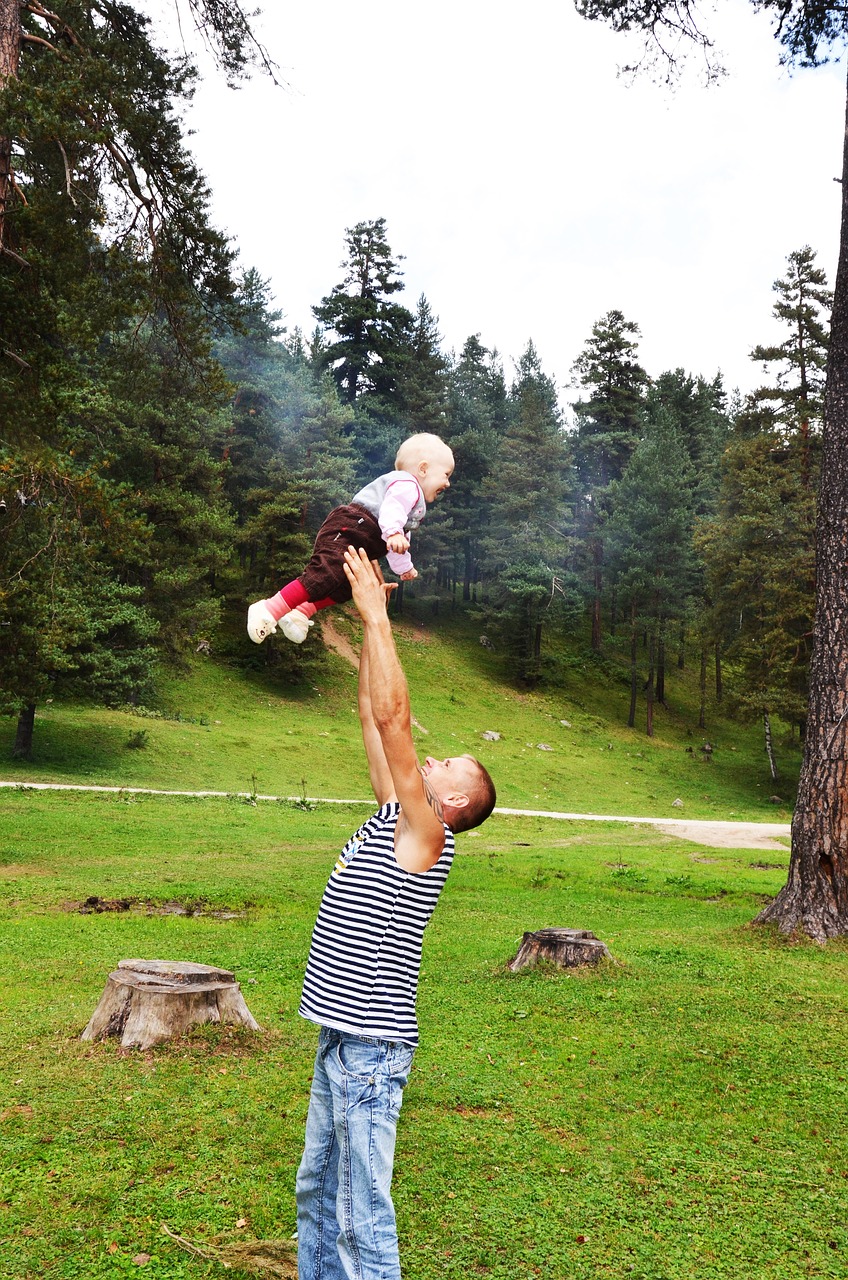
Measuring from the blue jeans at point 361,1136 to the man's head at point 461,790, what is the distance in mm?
736

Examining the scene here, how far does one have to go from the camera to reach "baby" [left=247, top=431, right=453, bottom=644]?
131 inches

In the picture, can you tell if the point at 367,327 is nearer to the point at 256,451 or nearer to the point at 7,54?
the point at 256,451

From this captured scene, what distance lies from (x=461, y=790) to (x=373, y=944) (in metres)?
0.58

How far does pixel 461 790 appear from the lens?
10.0 feet

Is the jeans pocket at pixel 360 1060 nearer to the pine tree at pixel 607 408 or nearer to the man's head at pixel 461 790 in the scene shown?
the man's head at pixel 461 790

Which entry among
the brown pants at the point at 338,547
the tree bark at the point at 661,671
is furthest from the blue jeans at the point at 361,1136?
the tree bark at the point at 661,671

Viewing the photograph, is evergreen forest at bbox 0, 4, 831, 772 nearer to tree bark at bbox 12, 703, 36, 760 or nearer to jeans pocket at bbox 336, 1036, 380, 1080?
tree bark at bbox 12, 703, 36, 760

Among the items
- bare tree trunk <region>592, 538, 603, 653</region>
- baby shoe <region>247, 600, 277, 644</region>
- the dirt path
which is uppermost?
bare tree trunk <region>592, 538, 603, 653</region>

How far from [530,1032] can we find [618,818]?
20.5 m

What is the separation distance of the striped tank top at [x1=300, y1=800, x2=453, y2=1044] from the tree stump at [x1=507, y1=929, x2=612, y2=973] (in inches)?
223

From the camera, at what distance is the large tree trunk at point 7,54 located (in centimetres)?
873

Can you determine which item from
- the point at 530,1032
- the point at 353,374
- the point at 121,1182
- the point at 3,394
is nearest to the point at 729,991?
the point at 530,1032

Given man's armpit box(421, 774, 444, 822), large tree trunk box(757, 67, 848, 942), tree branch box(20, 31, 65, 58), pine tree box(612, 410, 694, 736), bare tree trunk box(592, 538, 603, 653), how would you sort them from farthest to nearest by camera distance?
1. bare tree trunk box(592, 538, 603, 653)
2. pine tree box(612, 410, 694, 736)
3. large tree trunk box(757, 67, 848, 942)
4. tree branch box(20, 31, 65, 58)
5. man's armpit box(421, 774, 444, 822)

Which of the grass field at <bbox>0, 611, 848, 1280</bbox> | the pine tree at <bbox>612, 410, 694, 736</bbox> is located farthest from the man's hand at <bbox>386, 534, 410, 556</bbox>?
the pine tree at <bbox>612, 410, 694, 736</bbox>
